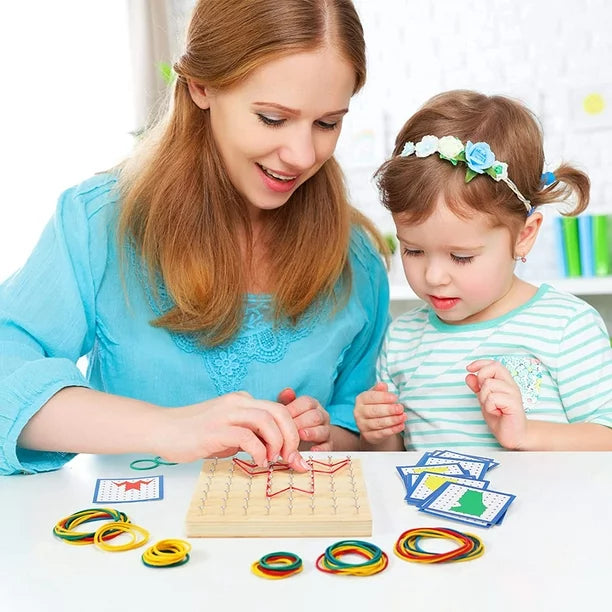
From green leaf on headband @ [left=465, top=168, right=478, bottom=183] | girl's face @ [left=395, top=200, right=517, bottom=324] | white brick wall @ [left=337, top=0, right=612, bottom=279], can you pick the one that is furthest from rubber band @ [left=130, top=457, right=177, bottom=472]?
white brick wall @ [left=337, top=0, right=612, bottom=279]

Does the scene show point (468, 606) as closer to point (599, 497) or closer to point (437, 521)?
point (437, 521)

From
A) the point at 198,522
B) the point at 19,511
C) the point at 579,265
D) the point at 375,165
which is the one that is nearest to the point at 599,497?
the point at 198,522

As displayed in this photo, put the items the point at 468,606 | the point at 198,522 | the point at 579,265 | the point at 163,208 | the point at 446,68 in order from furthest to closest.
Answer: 1. the point at 446,68
2. the point at 579,265
3. the point at 163,208
4. the point at 198,522
5. the point at 468,606

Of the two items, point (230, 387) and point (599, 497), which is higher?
point (230, 387)

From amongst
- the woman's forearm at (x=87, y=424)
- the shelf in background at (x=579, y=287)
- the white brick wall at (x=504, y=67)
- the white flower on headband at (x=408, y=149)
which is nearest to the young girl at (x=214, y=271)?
the woman's forearm at (x=87, y=424)

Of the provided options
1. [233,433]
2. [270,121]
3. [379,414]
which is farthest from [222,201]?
[233,433]

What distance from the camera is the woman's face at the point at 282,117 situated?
125cm

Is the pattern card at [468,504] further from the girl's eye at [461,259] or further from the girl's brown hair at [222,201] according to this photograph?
the girl's brown hair at [222,201]

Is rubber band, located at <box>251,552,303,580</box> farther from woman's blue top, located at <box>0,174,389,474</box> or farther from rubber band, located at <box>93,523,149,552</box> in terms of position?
woman's blue top, located at <box>0,174,389,474</box>

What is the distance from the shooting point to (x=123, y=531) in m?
0.89

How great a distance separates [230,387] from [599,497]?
2.23 ft

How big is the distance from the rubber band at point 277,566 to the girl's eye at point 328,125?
73 cm

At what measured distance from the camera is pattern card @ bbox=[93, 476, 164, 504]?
99 centimetres

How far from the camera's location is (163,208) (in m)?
1.43
